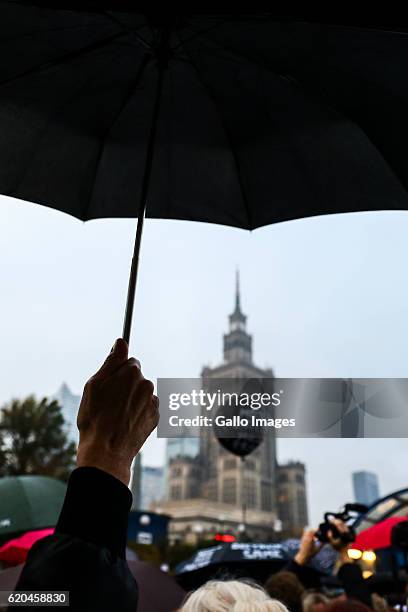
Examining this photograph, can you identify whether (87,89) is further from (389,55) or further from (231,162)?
(389,55)

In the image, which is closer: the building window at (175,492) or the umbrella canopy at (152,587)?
the umbrella canopy at (152,587)

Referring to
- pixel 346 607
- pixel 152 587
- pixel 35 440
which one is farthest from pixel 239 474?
pixel 346 607

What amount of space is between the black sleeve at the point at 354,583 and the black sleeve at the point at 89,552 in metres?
2.90

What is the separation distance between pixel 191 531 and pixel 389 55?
8793 cm

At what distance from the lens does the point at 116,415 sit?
83 centimetres

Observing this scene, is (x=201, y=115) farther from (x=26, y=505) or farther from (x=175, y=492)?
(x=175, y=492)

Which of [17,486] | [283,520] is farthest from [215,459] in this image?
[17,486]

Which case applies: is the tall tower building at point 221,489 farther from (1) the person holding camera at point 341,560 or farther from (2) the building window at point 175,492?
(1) the person holding camera at point 341,560

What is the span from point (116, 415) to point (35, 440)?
27.8 metres

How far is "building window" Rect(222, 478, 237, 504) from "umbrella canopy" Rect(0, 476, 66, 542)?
93007mm

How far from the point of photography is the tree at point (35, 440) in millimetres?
24891

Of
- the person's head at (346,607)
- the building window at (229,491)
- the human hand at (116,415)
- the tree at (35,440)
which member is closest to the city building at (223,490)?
the building window at (229,491)

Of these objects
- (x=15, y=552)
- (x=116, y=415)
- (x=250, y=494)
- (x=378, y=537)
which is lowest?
(x=116, y=415)

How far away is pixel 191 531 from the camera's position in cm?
8169
